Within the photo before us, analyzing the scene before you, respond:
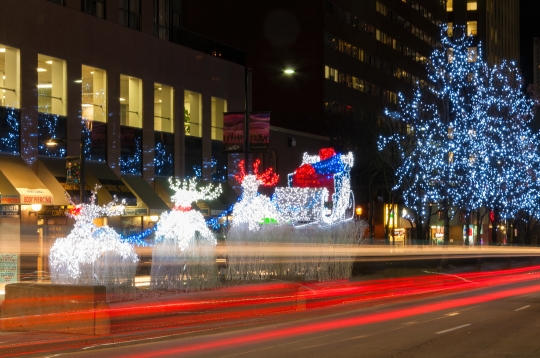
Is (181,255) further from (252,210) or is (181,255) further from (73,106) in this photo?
(73,106)

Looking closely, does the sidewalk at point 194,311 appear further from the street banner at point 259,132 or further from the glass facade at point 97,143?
the glass facade at point 97,143

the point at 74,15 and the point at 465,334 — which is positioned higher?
the point at 74,15

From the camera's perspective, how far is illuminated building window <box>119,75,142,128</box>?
137 ft

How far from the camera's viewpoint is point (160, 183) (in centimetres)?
4350

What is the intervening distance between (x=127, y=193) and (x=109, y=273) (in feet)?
66.6

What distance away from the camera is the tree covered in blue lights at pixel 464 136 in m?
44.1

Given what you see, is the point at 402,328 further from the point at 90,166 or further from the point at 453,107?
the point at 453,107

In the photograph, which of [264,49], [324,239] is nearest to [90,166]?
[324,239]

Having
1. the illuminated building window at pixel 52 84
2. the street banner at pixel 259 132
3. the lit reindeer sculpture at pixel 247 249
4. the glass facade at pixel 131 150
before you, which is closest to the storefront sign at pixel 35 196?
the illuminated building window at pixel 52 84

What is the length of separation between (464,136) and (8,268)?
29330 mm

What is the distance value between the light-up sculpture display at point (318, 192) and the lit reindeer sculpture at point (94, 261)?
13.1 metres

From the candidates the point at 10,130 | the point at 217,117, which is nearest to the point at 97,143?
the point at 10,130

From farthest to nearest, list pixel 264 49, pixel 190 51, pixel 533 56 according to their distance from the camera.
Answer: pixel 533 56 < pixel 264 49 < pixel 190 51

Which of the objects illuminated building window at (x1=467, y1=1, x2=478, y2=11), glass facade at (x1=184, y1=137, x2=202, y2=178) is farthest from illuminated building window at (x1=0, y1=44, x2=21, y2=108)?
illuminated building window at (x1=467, y1=1, x2=478, y2=11)
